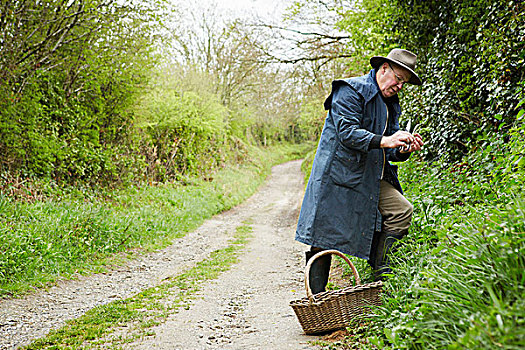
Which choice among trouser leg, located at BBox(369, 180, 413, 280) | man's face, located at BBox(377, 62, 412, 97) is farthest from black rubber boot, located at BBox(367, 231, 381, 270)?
man's face, located at BBox(377, 62, 412, 97)

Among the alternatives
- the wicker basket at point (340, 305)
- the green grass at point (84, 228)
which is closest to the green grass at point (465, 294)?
the wicker basket at point (340, 305)

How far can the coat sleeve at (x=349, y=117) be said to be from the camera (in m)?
3.40

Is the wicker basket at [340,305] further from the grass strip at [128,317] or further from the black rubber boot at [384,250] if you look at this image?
the grass strip at [128,317]

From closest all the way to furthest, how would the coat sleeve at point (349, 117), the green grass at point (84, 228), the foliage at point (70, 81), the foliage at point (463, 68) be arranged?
the coat sleeve at point (349, 117), the foliage at point (463, 68), the green grass at point (84, 228), the foliage at point (70, 81)

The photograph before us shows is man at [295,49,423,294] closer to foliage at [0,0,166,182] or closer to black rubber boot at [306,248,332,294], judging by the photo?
black rubber boot at [306,248,332,294]

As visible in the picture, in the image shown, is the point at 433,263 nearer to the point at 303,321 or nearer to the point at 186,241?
the point at 303,321

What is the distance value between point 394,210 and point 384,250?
356mm

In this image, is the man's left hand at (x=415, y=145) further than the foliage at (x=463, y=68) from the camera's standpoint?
No

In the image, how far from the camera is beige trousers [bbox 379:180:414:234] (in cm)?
360

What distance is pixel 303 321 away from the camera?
11.0 ft

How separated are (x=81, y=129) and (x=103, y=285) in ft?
18.1

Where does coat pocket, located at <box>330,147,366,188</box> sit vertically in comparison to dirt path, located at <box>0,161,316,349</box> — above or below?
above

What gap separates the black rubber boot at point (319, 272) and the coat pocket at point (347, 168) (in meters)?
0.65

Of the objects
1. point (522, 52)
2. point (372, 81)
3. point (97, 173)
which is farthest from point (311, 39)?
point (372, 81)
